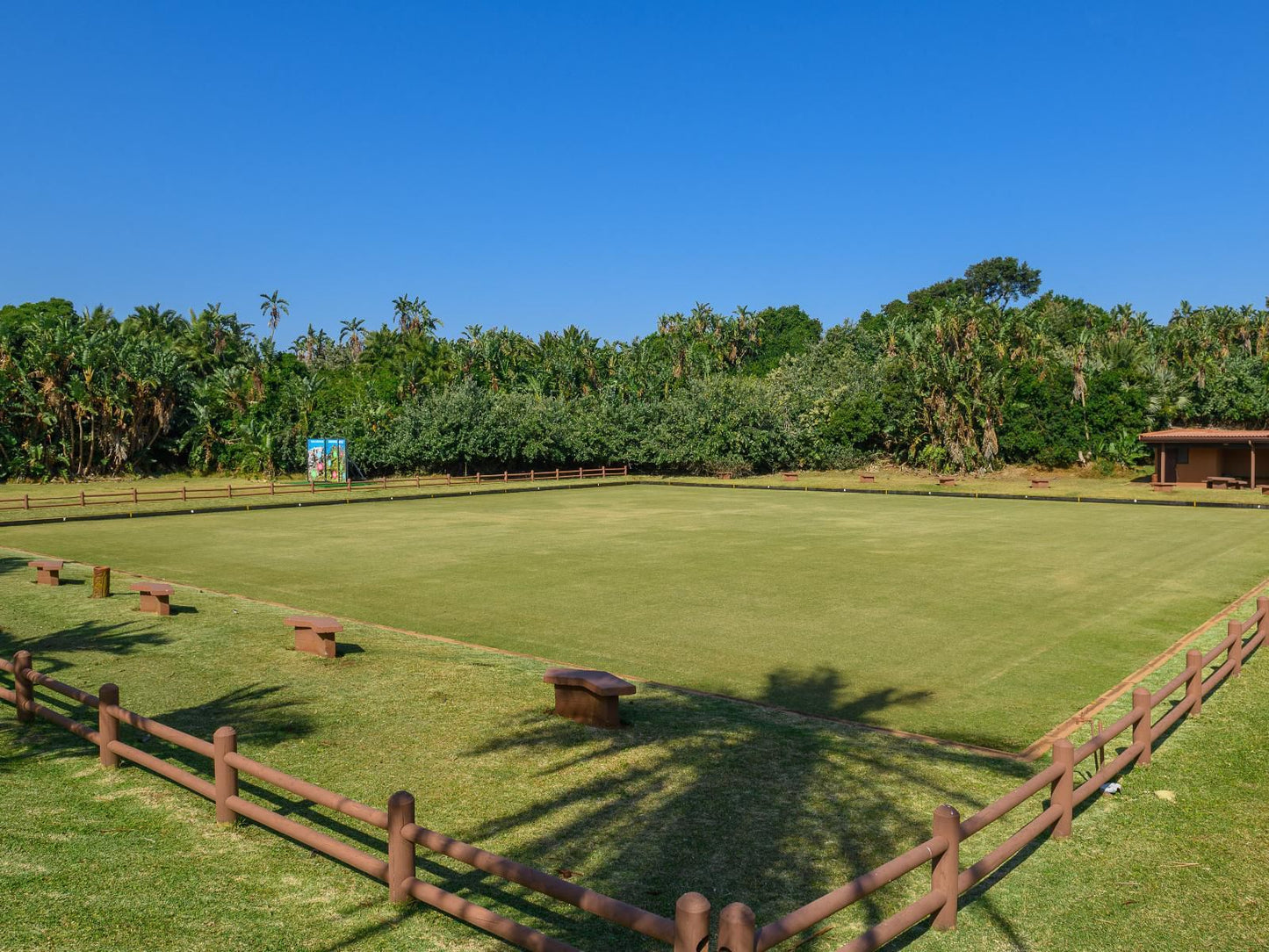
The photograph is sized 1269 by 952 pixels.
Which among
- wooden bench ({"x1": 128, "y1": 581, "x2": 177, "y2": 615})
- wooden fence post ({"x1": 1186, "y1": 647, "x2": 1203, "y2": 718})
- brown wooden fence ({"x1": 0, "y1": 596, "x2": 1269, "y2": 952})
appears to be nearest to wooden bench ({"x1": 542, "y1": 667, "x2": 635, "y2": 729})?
brown wooden fence ({"x1": 0, "y1": 596, "x2": 1269, "y2": 952})

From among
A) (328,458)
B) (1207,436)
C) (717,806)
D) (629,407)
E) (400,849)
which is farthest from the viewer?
(629,407)

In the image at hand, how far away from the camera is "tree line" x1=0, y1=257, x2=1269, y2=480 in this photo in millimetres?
52781

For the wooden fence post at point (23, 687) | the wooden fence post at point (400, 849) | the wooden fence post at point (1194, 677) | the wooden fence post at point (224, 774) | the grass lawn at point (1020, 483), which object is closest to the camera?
the wooden fence post at point (400, 849)

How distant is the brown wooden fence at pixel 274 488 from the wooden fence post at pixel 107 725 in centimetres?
2999

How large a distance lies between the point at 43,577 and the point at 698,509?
2250 centimetres

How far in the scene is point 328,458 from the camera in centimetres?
4809

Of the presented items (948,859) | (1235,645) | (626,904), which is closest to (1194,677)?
(1235,645)

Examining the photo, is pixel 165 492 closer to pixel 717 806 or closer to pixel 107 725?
pixel 107 725

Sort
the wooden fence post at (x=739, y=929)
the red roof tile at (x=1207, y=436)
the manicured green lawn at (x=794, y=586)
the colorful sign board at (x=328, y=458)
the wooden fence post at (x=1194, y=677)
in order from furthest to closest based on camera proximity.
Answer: the colorful sign board at (x=328, y=458) → the red roof tile at (x=1207, y=436) → the manicured green lawn at (x=794, y=586) → the wooden fence post at (x=1194, y=677) → the wooden fence post at (x=739, y=929)

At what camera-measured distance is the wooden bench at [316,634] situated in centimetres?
1200

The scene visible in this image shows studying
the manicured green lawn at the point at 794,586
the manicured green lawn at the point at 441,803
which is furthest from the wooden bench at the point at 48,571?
the manicured green lawn at the point at 441,803

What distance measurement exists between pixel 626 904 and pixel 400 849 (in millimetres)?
1546

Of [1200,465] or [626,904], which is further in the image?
[1200,465]

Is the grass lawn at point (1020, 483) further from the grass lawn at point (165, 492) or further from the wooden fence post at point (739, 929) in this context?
the wooden fence post at point (739, 929)
